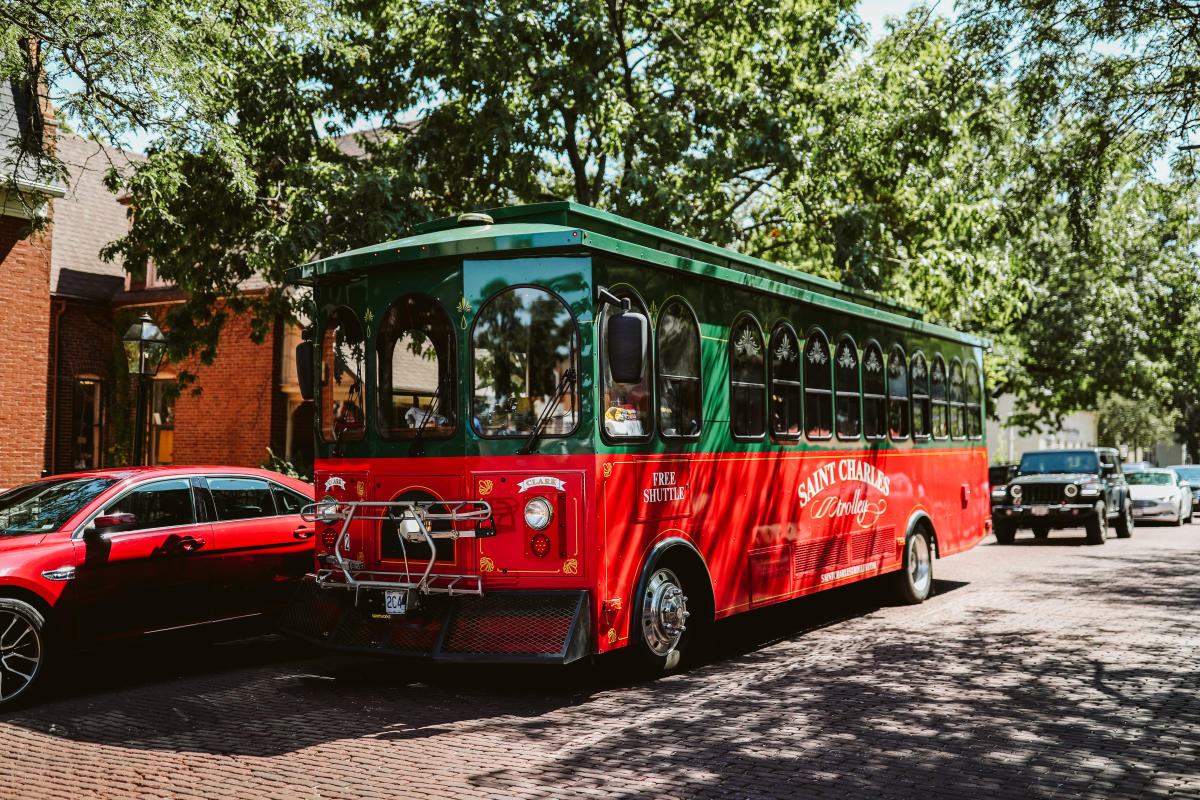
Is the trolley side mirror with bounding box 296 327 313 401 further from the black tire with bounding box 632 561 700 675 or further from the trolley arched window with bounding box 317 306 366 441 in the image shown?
the black tire with bounding box 632 561 700 675

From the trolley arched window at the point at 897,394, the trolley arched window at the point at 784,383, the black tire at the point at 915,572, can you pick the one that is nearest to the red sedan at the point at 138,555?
the trolley arched window at the point at 784,383

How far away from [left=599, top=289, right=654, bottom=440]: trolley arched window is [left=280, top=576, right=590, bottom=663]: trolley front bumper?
1.22 m

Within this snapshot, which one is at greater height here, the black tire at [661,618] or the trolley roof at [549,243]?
the trolley roof at [549,243]

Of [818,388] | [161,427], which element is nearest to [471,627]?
[818,388]

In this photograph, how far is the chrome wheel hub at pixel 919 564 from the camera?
40.0 ft

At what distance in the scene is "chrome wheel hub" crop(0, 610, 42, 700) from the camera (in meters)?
7.20

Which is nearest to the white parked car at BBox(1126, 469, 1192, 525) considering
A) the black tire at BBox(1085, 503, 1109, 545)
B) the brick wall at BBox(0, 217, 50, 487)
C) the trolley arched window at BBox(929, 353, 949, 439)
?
the black tire at BBox(1085, 503, 1109, 545)

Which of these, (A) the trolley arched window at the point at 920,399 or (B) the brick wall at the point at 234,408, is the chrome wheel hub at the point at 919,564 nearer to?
(A) the trolley arched window at the point at 920,399

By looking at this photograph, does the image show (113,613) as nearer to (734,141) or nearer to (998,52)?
(998,52)

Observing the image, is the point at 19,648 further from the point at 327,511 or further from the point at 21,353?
the point at 21,353

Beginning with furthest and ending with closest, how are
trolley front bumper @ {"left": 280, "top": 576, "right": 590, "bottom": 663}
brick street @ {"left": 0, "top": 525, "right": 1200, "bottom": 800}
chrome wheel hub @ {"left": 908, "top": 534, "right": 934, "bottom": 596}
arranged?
chrome wheel hub @ {"left": 908, "top": 534, "right": 934, "bottom": 596}
trolley front bumper @ {"left": 280, "top": 576, "right": 590, "bottom": 663}
brick street @ {"left": 0, "top": 525, "right": 1200, "bottom": 800}

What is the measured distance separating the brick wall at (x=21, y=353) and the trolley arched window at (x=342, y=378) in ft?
34.5

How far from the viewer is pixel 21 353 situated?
55.2ft

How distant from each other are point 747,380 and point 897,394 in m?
3.75
